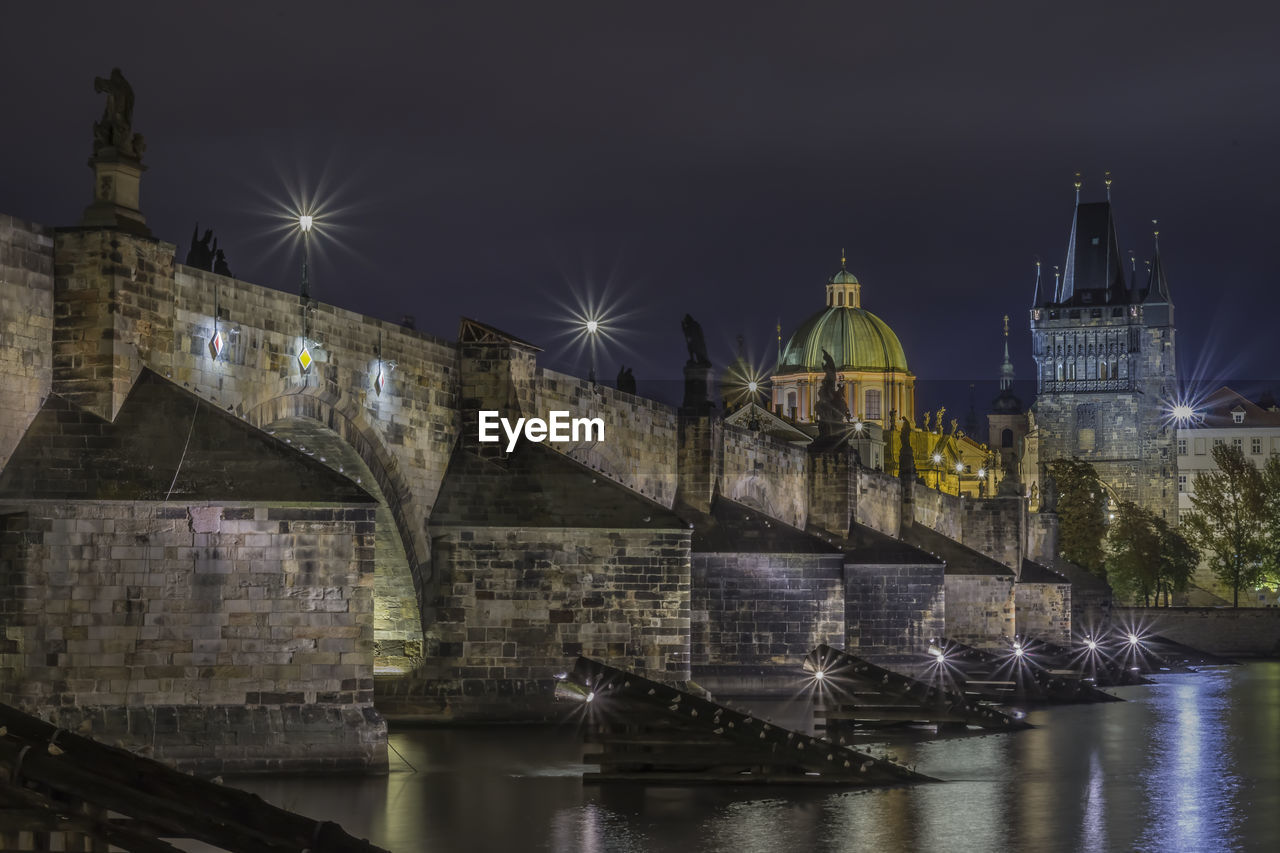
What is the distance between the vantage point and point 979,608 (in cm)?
5806

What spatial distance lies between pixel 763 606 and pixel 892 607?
18.4 ft

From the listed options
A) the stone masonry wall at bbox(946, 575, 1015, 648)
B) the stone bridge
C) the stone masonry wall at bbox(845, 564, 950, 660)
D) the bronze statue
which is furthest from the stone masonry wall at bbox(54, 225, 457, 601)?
the bronze statue

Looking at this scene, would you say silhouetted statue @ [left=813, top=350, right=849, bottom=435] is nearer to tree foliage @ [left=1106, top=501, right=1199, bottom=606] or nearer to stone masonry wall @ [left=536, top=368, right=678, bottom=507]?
stone masonry wall @ [left=536, top=368, right=678, bottom=507]

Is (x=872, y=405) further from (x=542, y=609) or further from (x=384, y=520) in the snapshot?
(x=384, y=520)

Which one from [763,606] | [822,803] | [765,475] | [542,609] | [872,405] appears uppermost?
[872,405]

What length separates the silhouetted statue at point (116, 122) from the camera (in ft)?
72.5

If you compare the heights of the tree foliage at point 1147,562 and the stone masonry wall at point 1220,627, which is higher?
the tree foliage at point 1147,562

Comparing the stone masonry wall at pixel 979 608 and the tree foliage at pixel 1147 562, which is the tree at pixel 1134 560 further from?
the stone masonry wall at pixel 979 608

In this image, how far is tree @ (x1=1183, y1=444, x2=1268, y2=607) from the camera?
91188mm

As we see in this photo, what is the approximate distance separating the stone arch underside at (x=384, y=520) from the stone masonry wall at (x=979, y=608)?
30.7 meters

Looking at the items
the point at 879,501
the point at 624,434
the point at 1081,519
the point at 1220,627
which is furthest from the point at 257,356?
the point at 1081,519

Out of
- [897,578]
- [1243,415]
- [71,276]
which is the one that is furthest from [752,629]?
[1243,415]

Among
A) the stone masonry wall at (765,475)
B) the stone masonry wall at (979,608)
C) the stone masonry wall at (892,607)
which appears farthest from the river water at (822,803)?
the stone masonry wall at (979,608)

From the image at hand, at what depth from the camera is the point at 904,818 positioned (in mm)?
18891
